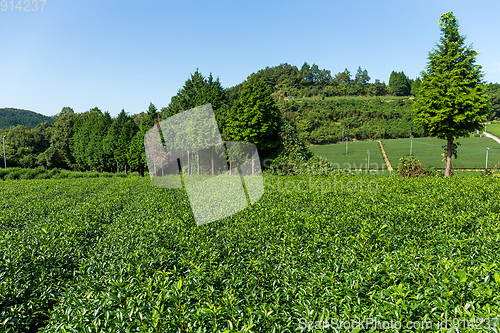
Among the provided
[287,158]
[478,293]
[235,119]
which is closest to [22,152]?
[235,119]

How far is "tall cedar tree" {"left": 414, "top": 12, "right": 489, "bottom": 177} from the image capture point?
16500mm

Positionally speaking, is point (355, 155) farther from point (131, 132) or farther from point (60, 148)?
point (60, 148)

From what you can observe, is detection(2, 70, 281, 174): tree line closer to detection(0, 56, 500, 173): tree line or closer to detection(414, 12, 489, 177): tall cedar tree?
detection(0, 56, 500, 173): tree line

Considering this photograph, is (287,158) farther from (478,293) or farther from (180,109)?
(478,293)

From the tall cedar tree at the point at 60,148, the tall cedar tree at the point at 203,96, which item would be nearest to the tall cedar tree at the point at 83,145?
the tall cedar tree at the point at 60,148

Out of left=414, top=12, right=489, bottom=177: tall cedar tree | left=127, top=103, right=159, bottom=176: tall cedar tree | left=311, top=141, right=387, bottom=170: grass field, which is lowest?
left=311, top=141, right=387, bottom=170: grass field

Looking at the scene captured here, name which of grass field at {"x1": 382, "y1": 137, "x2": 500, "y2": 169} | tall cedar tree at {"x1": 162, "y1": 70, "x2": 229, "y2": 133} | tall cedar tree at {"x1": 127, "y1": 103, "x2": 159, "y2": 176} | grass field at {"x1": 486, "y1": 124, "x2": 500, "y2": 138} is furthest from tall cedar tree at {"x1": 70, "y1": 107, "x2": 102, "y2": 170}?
grass field at {"x1": 486, "y1": 124, "x2": 500, "y2": 138}

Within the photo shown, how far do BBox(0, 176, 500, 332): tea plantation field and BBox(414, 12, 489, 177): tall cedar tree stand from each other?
12.3 metres

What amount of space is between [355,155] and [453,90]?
38.5 meters

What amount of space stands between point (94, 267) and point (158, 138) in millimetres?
32804

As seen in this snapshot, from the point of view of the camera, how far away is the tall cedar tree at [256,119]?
1025 inches

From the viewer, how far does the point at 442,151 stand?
51.5 m

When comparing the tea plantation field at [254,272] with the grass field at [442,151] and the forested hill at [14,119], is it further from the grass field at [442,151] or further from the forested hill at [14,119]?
the forested hill at [14,119]

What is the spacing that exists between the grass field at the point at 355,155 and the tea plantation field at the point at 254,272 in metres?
39.7
